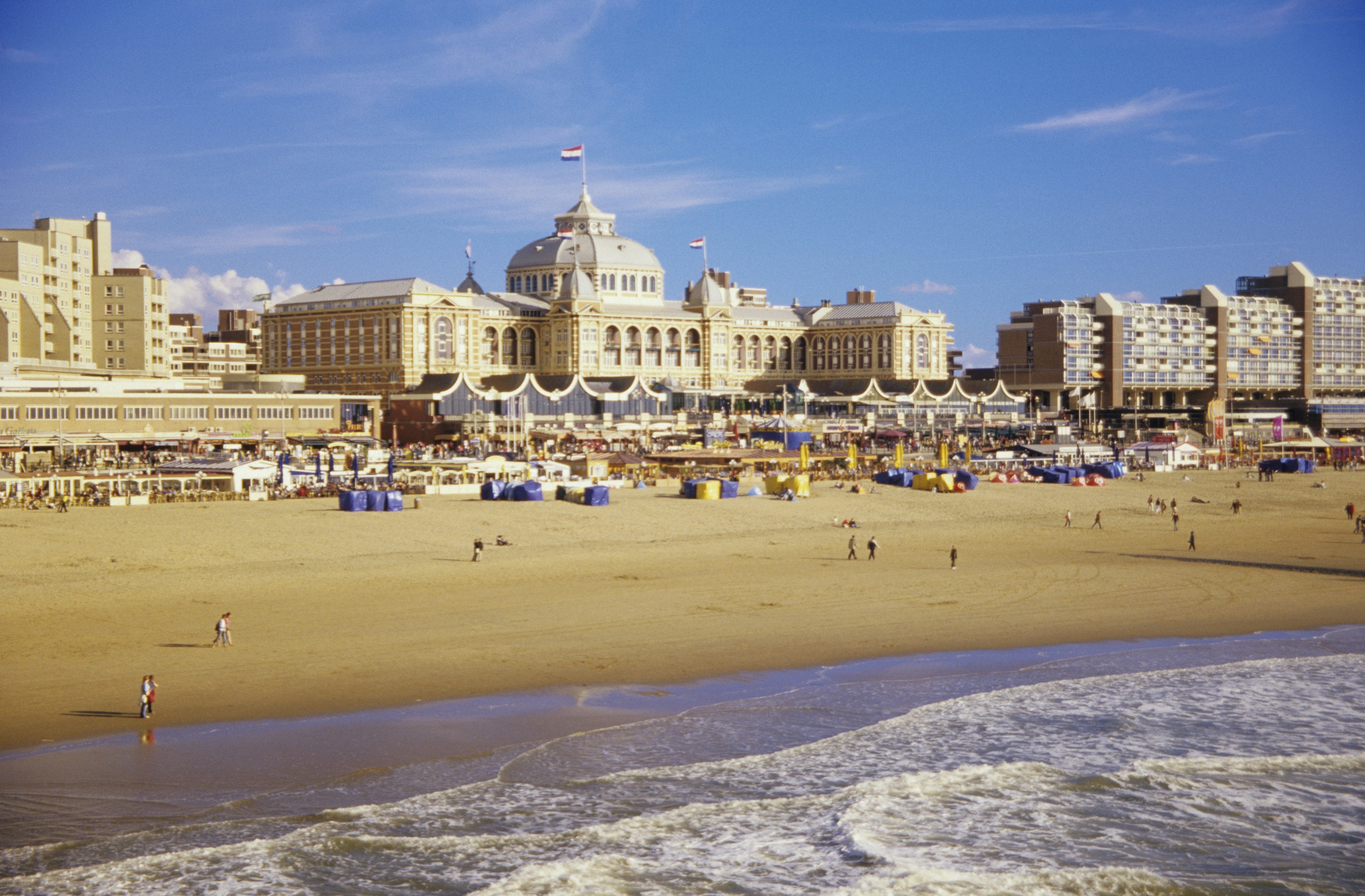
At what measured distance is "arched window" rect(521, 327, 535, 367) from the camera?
118 metres

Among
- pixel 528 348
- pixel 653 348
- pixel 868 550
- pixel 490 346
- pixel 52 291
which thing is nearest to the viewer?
pixel 868 550

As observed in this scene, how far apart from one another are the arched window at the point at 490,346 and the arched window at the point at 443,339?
4.19 metres

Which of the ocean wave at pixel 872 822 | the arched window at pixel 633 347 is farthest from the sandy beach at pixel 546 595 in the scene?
the arched window at pixel 633 347

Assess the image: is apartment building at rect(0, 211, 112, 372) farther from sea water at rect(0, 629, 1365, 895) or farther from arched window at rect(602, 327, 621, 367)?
sea water at rect(0, 629, 1365, 895)

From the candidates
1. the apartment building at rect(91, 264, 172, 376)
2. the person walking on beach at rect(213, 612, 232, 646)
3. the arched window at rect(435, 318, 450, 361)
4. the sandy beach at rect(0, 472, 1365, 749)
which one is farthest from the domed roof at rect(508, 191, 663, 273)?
the person walking on beach at rect(213, 612, 232, 646)

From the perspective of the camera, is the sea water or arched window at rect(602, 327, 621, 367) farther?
arched window at rect(602, 327, 621, 367)

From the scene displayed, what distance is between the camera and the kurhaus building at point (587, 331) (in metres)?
107

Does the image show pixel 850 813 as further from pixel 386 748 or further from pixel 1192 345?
pixel 1192 345

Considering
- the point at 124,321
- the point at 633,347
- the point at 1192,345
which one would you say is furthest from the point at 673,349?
the point at 1192,345

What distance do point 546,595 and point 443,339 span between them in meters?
79.0

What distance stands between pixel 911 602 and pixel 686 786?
13949 millimetres

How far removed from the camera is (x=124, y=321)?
9925 cm

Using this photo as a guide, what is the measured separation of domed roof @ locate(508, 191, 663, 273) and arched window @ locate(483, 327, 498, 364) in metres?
12.5

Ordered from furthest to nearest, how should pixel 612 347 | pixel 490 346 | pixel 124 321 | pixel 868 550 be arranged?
pixel 612 347 → pixel 490 346 → pixel 124 321 → pixel 868 550
